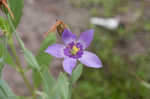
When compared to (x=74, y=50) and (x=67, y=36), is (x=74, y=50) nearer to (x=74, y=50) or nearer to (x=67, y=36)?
(x=74, y=50)

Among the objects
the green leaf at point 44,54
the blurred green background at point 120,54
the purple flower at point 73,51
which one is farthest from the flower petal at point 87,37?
the blurred green background at point 120,54

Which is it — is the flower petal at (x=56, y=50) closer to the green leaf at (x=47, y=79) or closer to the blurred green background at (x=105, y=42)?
the green leaf at (x=47, y=79)

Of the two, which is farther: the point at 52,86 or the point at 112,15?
the point at 112,15

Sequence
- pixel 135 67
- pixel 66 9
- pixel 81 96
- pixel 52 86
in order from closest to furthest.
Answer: pixel 52 86 < pixel 81 96 < pixel 135 67 < pixel 66 9

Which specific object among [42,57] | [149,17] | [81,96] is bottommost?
[81,96]

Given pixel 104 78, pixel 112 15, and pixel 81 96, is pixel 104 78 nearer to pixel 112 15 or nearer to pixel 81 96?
pixel 81 96

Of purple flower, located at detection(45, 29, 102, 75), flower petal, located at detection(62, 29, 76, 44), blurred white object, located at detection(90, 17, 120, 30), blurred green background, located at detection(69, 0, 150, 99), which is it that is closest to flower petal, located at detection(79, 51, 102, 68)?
purple flower, located at detection(45, 29, 102, 75)

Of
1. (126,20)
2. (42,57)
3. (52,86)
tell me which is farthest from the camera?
(126,20)

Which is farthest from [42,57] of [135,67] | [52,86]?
[135,67]
